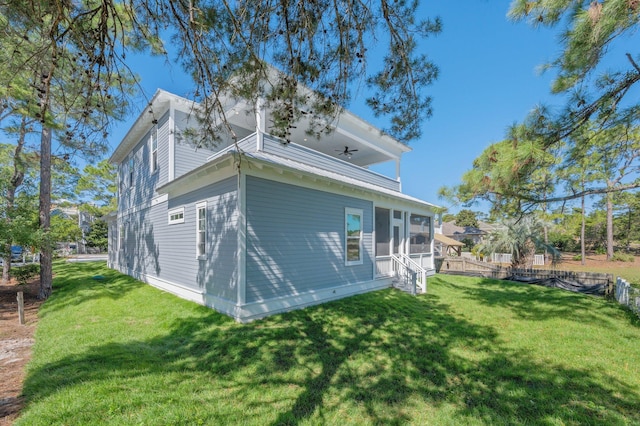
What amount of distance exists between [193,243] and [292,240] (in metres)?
2.87

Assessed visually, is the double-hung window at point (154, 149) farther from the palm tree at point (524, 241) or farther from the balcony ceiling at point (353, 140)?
the palm tree at point (524, 241)

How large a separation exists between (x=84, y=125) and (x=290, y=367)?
410cm

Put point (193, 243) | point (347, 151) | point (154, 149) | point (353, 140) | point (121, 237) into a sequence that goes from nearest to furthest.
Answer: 1. point (193, 243)
2. point (154, 149)
3. point (353, 140)
4. point (347, 151)
5. point (121, 237)

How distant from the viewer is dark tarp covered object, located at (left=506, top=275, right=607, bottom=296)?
10.2 metres

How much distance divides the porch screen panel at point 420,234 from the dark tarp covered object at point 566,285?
13.9ft

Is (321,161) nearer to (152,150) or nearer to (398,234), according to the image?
(398,234)

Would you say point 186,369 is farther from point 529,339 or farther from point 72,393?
point 529,339

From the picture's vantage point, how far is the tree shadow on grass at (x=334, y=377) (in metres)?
3.10

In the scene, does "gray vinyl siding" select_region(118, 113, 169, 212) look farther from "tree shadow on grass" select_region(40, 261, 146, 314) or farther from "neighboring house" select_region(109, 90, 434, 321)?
"tree shadow on grass" select_region(40, 261, 146, 314)

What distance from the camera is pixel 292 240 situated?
694 cm

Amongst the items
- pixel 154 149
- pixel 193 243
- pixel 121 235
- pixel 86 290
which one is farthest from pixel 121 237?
pixel 193 243

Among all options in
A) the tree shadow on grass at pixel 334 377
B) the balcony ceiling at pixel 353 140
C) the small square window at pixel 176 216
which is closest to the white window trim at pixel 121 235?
the small square window at pixel 176 216

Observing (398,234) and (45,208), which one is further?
(398,234)

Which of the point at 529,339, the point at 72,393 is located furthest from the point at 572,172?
the point at 72,393
